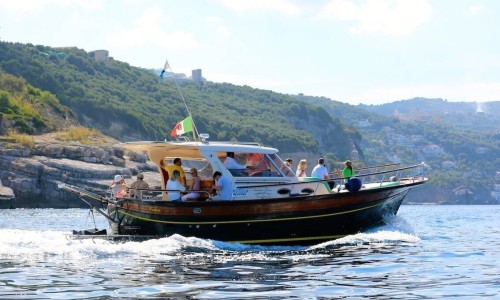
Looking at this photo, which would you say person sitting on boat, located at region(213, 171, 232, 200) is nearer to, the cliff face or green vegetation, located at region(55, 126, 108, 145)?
the cliff face

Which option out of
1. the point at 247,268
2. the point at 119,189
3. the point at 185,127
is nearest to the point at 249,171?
the point at 185,127

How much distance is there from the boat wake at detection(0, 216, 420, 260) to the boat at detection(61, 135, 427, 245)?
0.30 m

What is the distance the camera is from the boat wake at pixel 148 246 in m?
19.2

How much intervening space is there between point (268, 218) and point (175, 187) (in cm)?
264

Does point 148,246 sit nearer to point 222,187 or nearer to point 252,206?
point 222,187

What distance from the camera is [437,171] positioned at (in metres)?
186

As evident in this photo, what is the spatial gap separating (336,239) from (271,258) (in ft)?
10.3

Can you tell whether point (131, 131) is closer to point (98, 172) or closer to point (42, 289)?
point (98, 172)

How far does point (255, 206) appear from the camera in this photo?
20.5m

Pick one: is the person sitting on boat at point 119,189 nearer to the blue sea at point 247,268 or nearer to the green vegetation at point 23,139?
the blue sea at point 247,268

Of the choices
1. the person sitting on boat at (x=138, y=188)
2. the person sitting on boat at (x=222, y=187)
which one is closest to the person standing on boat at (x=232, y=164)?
the person sitting on boat at (x=222, y=187)

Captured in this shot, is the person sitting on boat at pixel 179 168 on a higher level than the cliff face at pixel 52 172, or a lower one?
lower

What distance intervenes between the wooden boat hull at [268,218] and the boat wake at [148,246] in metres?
0.26

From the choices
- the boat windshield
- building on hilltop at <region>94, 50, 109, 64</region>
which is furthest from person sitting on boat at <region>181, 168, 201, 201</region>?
building on hilltop at <region>94, 50, 109, 64</region>
